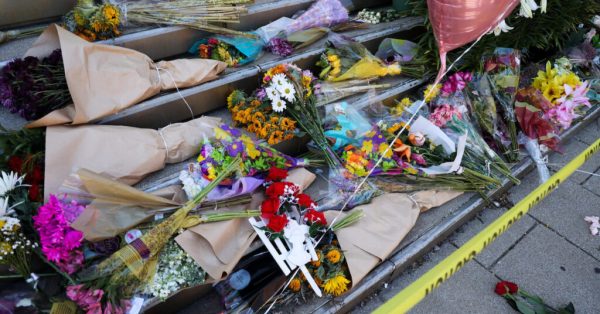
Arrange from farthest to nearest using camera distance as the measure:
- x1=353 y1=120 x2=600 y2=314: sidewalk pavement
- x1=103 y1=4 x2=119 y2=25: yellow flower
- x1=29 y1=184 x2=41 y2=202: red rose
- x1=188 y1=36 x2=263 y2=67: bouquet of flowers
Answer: x1=188 y1=36 x2=263 y2=67: bouquet of flowers < x1=103 y1=4 x2=119 y2=25: yellow flower < x1=353 y1=120 x2=600 y2=314: sidewalk pavement < x1=29 y1=184 x2=41 y2=202: red rose

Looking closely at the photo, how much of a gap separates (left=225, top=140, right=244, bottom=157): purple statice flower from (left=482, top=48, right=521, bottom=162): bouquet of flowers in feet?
8.54

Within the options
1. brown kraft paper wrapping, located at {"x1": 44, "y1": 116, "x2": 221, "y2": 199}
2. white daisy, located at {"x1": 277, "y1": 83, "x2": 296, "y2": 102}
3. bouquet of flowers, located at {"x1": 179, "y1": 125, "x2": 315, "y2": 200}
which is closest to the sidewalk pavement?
bouquet of flowers, located at {"x1": 179, "y1": 125, "x2": 315, "y2": 200}

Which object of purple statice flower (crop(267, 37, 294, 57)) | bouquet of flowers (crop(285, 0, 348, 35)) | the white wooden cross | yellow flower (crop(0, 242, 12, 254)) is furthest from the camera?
bouquet of flowers (crop(285, 0, 348, 35))

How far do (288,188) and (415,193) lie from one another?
116 centimetres

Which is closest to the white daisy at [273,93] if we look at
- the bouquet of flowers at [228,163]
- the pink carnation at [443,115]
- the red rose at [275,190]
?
the bouquet of flowers at [228,163]

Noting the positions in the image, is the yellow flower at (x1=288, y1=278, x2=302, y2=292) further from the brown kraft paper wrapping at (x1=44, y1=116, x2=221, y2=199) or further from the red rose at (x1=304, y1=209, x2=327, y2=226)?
the brown kraft paper wrapping at (x1=44, y1=116, x2=221, y2=199)

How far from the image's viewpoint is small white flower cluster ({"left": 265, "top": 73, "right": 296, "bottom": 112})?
308 cm

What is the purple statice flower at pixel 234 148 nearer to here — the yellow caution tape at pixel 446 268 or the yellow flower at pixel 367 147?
the yellow flower at pixel 367 147

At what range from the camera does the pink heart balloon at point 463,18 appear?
2940 millimetres

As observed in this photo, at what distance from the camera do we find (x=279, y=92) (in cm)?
309

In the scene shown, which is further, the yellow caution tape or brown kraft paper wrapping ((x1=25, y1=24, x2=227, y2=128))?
brown kraft paper wrapping ((x1=25, y1=24, x2=227, y2=128))

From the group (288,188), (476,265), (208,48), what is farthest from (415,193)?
(208,48)

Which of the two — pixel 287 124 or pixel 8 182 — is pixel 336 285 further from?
pixel 8 182

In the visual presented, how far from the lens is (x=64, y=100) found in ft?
8.25
